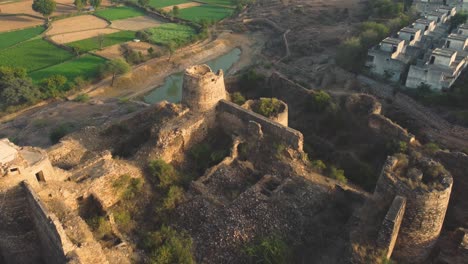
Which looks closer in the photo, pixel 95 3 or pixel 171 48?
pixel 171 48

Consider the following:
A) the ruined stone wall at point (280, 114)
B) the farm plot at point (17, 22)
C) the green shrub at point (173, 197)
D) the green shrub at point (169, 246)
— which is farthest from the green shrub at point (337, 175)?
the farm plot at point (17, 22)

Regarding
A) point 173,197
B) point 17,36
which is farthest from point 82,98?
point 17,36

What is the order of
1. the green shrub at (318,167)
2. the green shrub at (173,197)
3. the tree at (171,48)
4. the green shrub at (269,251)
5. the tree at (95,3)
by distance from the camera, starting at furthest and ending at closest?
the tree at (95,3), the tree at (171,48), the green shrub at (318,167), the green shrub at (173,197), the green shrub at (269,251)

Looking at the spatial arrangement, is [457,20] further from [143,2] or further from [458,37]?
[143,2]

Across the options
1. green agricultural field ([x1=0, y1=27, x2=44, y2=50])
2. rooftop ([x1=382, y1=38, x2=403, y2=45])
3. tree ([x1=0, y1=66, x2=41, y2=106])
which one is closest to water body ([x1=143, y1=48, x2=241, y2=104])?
tree ([x1=0, y1=66, x2=41, y2=106])

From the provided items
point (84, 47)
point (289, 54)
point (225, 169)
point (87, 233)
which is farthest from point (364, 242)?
point (84, 47)

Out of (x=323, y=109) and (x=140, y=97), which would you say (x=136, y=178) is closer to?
(x=323, y=109)

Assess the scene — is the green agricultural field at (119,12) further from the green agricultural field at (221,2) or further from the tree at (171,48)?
the tree at (171,48)
